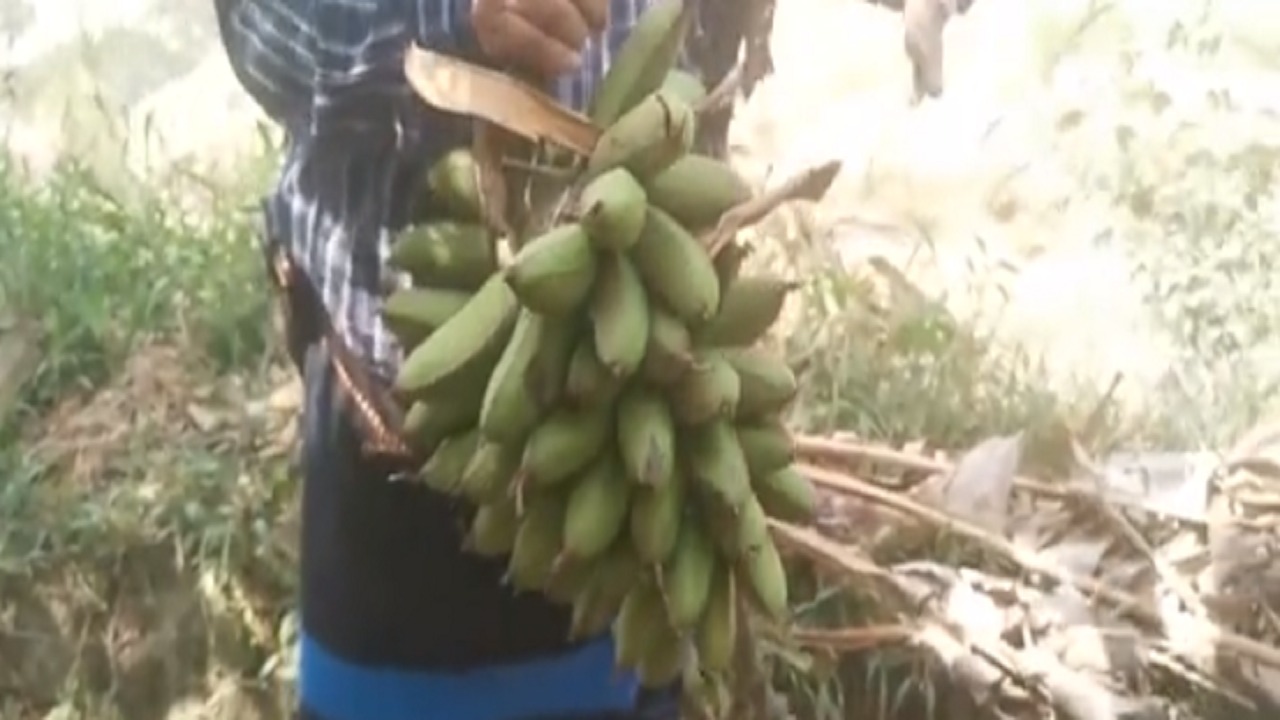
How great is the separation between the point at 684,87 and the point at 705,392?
13 cm

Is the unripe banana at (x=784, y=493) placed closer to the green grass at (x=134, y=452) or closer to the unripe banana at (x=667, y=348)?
the unripe banana at (x=667, y=348)

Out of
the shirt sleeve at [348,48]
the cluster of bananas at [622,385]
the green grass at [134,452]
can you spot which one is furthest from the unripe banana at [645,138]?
the green grass at [134,452]

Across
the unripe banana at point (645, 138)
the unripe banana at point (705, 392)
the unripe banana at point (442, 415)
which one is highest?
the unripe banana at point (645, 138)

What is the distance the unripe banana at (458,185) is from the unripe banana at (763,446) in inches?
5.7

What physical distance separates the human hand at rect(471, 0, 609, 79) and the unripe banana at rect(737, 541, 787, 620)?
22 centimetres

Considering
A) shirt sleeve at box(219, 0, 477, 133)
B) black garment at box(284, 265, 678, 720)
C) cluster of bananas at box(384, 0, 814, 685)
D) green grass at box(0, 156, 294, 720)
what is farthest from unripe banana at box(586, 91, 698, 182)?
green grass at box(0, 156, 294, 720)

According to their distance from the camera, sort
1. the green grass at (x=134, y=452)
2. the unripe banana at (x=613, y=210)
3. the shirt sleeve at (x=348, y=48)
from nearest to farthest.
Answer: the unripe banana at (x=613, y=210) → the shirt sleeve at (x=348, y=48) → the green grass at (x=134, y=452)

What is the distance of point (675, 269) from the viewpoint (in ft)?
2.67

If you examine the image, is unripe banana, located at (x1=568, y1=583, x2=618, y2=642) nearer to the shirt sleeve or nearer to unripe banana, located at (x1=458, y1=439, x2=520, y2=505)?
unripe banana, located at (x1=458, y1=439, x2=520, y2=505)

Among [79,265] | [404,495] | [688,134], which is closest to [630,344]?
[688,134]

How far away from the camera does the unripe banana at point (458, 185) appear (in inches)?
33.8

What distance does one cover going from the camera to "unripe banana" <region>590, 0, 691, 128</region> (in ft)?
2.77

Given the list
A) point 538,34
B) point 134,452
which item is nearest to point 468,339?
point 538,34

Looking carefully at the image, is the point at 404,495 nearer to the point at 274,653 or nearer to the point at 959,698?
the point at 274,653
